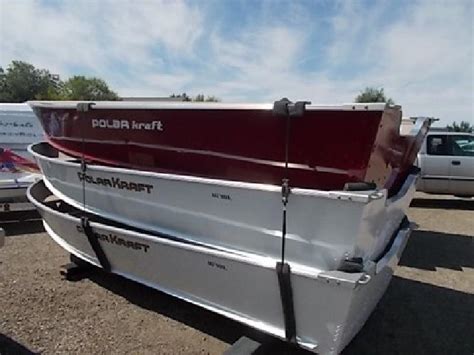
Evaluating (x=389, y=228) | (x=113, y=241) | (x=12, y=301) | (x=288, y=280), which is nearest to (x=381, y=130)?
(x=389, y=228)

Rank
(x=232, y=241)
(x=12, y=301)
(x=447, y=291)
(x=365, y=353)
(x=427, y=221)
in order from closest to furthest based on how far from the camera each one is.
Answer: (x=232, y=241) → (x=365, y=353) → (x=12, y=301) → (x=447, y=291) → (x=427, y=221)

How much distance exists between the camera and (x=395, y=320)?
3.67 meters

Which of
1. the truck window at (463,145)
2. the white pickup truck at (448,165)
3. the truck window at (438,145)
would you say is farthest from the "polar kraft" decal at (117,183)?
the truck window at (463,145)

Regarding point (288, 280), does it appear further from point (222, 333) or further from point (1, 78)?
A: point (1, 78)

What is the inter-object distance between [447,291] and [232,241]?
2.75 meters

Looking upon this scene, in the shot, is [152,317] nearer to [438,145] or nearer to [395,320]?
[395,320]

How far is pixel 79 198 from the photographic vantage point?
13.3 feet

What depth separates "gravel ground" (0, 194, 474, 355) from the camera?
315cm

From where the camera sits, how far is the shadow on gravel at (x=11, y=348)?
117 inches

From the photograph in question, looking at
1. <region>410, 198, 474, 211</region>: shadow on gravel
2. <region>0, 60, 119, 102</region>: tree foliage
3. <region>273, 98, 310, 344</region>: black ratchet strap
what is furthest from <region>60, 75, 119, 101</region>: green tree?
<region>273, 98, 310, 344</region>: black ratchet strap

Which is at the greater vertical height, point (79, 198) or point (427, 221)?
point (79, 198)

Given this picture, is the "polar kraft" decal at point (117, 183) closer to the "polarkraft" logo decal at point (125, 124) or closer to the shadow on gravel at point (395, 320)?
the "polarkraft" logo decal at point (125, 124)

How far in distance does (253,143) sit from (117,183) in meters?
1.33

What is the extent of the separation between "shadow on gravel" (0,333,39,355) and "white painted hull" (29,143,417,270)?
1180mm
